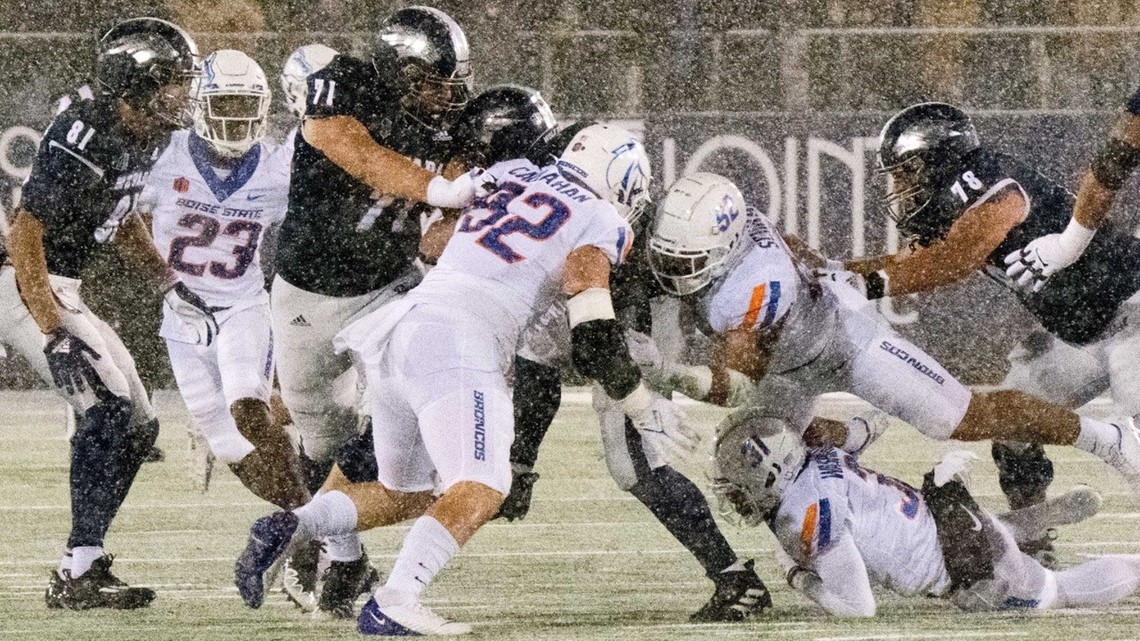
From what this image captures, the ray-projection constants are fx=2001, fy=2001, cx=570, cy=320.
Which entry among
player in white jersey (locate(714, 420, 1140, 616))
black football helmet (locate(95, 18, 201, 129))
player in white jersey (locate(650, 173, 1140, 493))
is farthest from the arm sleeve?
black football helmet (locate(95, 18, 201, 129))

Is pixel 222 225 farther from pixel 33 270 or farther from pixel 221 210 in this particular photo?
pixel 33 270

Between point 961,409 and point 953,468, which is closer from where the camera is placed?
point 953,468

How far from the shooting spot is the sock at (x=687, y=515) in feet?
16.4

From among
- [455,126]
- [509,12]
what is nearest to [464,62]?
[455,126]

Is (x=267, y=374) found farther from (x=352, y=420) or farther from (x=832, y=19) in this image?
(x=832, y=19)

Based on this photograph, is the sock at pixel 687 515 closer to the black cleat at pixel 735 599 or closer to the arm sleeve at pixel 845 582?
the black cleat at pixel 735 599

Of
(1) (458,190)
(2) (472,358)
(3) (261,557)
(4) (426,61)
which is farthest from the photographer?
(4) (426,61)

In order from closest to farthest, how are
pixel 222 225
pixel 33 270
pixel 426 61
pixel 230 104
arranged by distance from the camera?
pixel 33 270, pixel 426 61, pixel 230 104, pixel 222 225

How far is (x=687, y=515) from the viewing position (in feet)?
16.4

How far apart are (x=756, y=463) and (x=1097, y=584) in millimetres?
900

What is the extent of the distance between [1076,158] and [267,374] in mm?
5613

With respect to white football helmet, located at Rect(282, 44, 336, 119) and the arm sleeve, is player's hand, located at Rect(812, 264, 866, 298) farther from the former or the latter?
white football helmet, located at Rect(282, 44, 336, 119)

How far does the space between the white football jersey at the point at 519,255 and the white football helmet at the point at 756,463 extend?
0.58m

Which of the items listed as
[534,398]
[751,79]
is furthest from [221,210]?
[751,79]
